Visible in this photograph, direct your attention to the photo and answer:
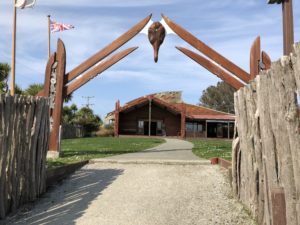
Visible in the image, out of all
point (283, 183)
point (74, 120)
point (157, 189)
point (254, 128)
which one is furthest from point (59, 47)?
point (74, 120)

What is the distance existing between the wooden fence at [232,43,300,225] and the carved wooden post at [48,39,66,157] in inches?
328

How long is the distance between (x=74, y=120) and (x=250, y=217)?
134ft

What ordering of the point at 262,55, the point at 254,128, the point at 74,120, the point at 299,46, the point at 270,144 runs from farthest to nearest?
the point at 74,120 < the point at 262,55 < the point at 254,128 < the point at 270,144 < the point at 299,46

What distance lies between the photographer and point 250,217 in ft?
19.5

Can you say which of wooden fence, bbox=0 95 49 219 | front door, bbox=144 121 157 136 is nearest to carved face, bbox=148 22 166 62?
wooden fence, bbox=0 95 49 219

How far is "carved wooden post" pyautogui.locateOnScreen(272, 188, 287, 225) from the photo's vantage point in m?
4.34

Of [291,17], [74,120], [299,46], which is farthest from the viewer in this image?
[74,120]

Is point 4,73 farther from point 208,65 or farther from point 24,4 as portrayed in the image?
point 208,65

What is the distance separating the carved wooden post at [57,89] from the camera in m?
13.0

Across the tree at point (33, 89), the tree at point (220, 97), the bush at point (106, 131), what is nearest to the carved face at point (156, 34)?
the tree at point (33, 89)

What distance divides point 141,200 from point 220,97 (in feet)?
226

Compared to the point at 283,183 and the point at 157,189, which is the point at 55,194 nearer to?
the point at 157,189

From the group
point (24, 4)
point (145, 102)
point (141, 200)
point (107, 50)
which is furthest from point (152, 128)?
A: point (141, 200)

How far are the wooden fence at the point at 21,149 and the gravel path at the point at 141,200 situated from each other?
306mm
